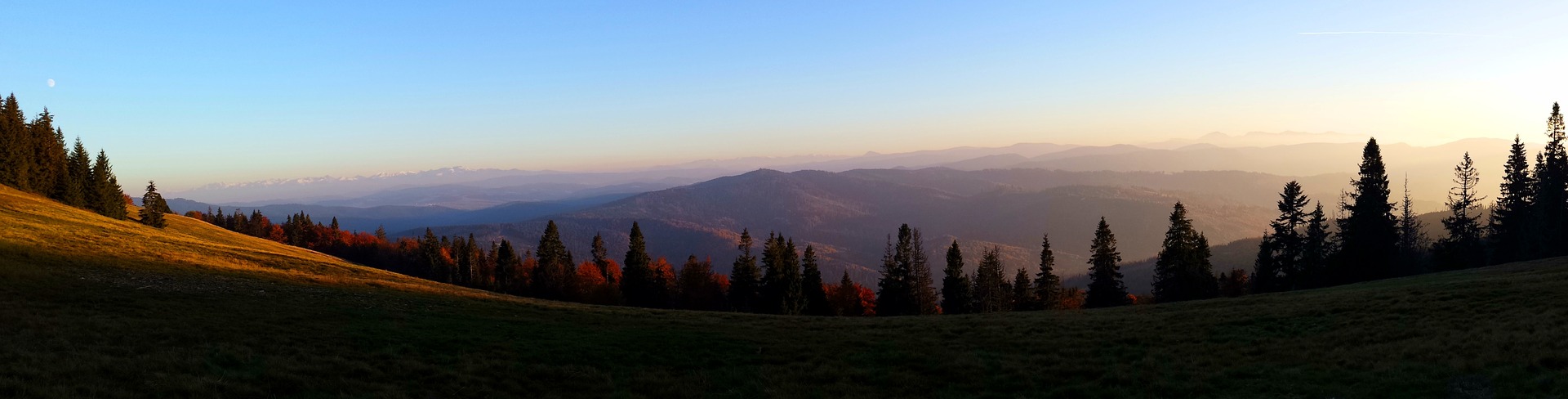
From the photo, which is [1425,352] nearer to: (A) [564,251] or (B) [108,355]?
(B) [108,355]

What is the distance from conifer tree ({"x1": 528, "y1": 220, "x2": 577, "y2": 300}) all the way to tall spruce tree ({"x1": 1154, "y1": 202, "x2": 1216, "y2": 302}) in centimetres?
7035

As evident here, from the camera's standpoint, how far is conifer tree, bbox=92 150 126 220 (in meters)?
74.3

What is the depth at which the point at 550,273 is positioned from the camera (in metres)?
79.1

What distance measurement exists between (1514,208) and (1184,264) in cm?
3858

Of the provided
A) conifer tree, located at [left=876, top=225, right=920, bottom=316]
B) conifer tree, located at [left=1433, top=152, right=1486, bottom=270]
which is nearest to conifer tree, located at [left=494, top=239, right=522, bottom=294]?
conifer tree, located at [left=876, top=225, right=920, bottom=316]

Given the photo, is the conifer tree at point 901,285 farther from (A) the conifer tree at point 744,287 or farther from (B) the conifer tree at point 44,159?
(B) the conifer tree at point 44,159

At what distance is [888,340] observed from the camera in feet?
80.3

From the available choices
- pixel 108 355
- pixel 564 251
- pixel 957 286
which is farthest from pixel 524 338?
pixel 564 251

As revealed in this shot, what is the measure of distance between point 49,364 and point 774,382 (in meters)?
15.8

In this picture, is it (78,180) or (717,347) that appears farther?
(78,180)

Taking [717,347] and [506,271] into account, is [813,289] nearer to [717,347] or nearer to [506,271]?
[717,347]

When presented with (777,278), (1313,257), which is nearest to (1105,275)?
(1313,257)

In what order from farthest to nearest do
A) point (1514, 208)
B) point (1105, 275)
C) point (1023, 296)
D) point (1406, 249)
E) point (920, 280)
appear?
point (920, 280) < point (1023, 296) < point (1406, 249) < point (1514, 208) < point (1105, 275)

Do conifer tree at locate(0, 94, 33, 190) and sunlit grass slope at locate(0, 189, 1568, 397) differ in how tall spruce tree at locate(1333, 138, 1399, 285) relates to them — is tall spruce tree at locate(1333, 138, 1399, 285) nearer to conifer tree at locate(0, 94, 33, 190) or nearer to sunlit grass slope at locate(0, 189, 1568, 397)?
sunlit grass slope at locate(0, 189, 1568, 397)
